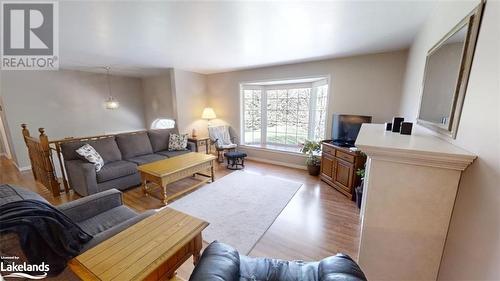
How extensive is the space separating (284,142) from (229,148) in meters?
1.43

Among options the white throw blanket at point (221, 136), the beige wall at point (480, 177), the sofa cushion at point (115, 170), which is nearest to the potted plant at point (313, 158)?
the white throw blanket at point (221, 136)

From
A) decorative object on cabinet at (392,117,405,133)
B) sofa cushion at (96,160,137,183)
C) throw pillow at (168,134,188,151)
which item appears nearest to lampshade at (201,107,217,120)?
throw pillow at (168,134,188,151)

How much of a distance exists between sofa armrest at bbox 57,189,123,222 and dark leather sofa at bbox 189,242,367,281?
1.30 meters

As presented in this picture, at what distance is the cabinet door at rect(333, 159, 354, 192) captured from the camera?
2890 mm

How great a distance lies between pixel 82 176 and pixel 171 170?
131 centimetres

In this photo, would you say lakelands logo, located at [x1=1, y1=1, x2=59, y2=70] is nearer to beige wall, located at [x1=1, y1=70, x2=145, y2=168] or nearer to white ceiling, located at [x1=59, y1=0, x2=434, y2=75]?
white ceiling, located at [x1=59, y1=0, x2=434, y2=75]

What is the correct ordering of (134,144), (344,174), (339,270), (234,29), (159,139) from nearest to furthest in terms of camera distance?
(339,270) < (234,29) < (344,174) < (134,144) < (159,139)

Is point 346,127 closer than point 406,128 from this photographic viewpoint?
No

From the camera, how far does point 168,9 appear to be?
174 centimetres

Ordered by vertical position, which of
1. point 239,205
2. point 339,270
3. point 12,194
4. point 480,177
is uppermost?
point 480,177

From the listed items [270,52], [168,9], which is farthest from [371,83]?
[168,9]

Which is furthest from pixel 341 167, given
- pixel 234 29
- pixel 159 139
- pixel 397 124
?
pixel 159 139

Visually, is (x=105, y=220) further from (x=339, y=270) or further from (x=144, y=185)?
(x=339, y=270)

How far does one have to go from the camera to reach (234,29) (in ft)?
7.22
